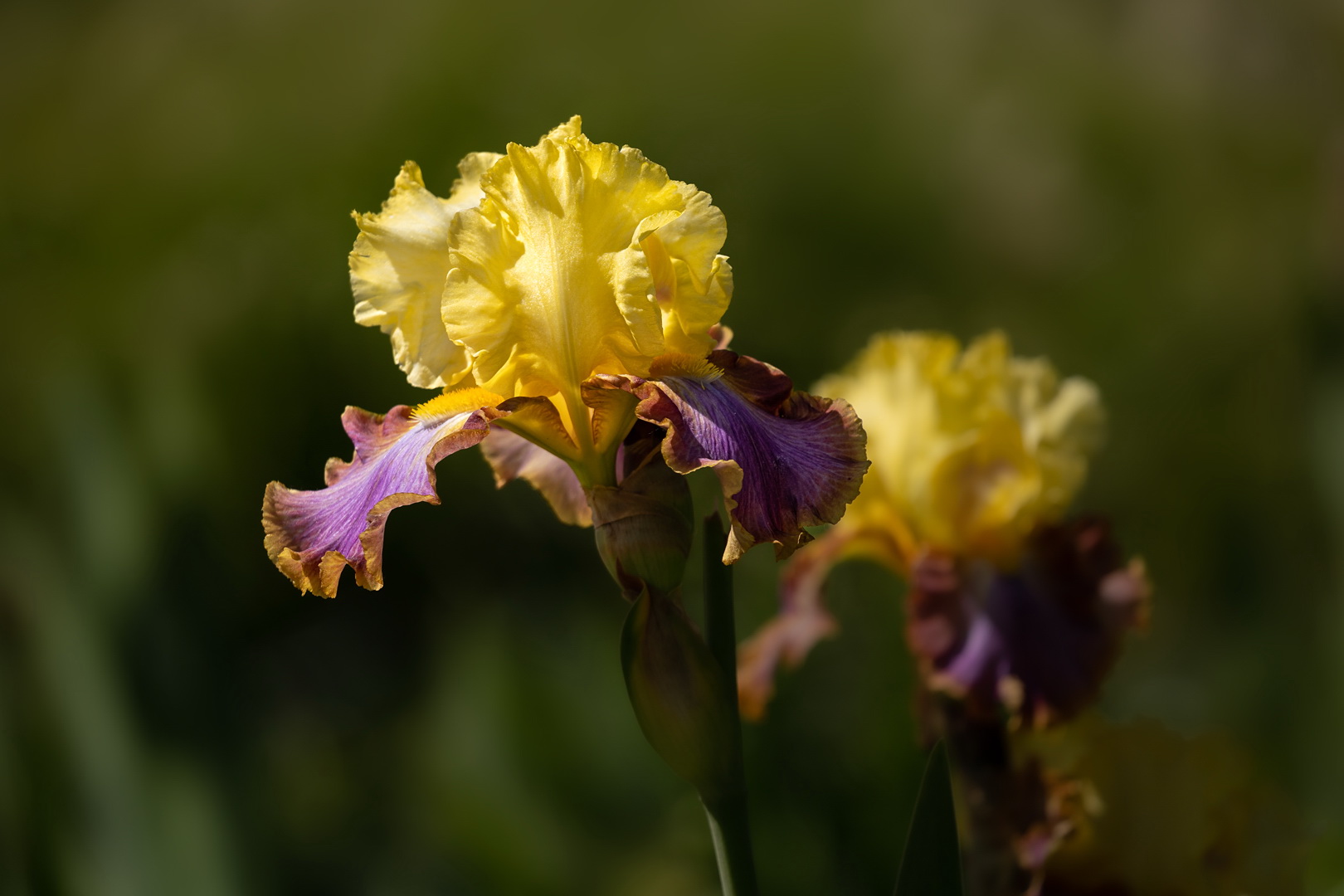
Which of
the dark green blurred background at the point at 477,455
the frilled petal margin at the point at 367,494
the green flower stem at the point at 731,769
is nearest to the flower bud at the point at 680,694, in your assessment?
the green flower stem at the point at 731,769

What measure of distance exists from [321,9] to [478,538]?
7.31 ft

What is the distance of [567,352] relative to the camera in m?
0.56

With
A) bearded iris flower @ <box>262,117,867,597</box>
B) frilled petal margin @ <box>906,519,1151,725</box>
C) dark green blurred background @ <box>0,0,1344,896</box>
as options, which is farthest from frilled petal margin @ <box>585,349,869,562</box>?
dark green blurred background @ <box>0,0,1344,896</box>

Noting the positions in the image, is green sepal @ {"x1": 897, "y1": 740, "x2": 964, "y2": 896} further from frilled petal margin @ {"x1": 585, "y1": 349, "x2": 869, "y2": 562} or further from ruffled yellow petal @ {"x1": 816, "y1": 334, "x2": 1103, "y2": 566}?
ruffled yellow petal @ {"x1": 816, "y1": 334, "x2": 1103, "y2": 566}

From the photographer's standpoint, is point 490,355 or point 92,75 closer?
point 490,355

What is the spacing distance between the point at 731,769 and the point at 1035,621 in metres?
0.41

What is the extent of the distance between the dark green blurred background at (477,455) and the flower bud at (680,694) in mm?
575

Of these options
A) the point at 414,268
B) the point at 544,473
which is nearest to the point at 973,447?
the point at 544,473

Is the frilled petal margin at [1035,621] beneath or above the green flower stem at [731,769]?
beneath

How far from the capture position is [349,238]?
3047 millimetres

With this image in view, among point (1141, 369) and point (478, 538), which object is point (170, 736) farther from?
point (1141, 369)

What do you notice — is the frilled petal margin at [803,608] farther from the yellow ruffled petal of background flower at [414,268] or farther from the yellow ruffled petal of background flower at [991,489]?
the yellow ruffled petal of background flower at [414,268]

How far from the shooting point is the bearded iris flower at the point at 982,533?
0.81 metres

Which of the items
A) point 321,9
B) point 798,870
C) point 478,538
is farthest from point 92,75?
point 798,870
